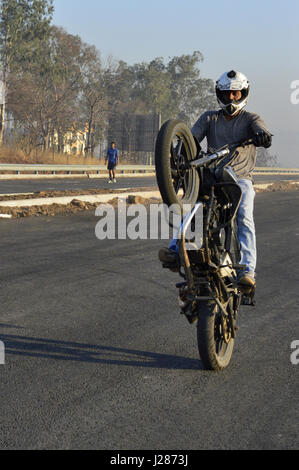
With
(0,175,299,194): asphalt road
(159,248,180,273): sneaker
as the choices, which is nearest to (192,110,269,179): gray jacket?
(159,248,180,273): sneaker

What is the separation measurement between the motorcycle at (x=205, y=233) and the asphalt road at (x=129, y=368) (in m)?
0.38

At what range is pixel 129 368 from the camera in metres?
5.10

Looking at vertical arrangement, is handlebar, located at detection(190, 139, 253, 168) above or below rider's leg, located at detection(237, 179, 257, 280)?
above

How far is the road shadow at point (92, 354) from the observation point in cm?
523

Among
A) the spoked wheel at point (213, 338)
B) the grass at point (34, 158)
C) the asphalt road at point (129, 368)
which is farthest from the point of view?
the grass at point (34, 158)

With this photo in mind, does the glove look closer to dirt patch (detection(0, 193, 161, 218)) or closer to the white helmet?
the white helmet

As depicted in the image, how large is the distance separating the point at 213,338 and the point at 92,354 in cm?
121

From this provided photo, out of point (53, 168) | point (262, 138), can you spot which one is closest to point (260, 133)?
point (262, 138)

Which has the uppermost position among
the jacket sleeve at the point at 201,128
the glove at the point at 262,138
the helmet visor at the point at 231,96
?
the helmet visor at the point at 231,96

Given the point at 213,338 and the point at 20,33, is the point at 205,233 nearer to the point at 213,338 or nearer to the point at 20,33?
the point at 213,338

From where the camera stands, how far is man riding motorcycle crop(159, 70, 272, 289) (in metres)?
5.30

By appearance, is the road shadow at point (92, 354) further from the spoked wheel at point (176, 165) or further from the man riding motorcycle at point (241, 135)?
the spoked wheel at point (176, 165)

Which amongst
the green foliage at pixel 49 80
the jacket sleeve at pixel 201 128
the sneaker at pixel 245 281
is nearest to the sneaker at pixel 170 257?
the sneaker at pixel 245 281
